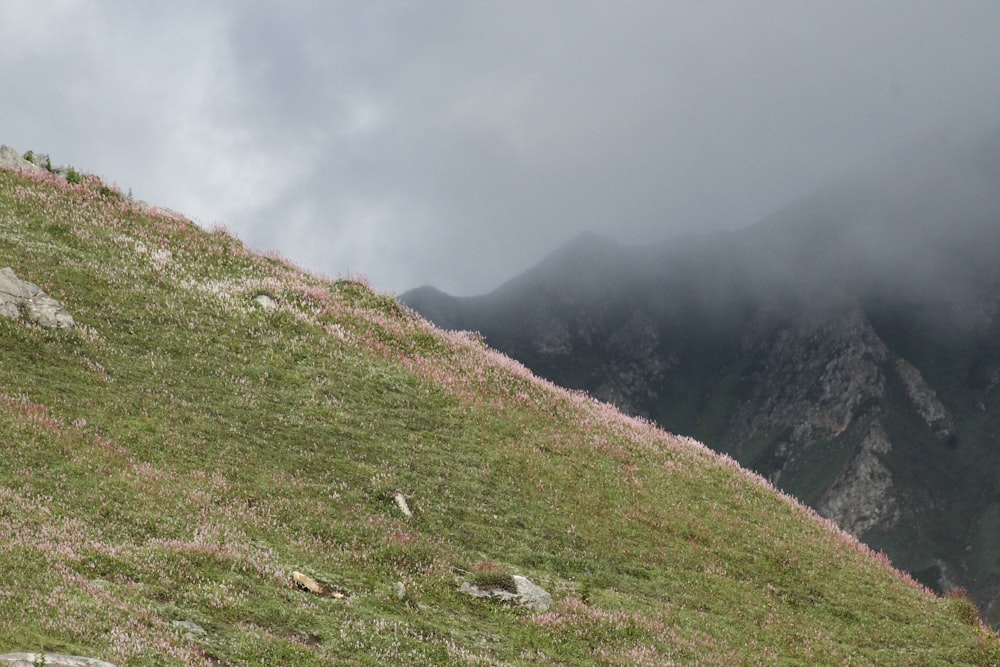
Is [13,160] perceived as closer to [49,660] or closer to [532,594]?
[532,594]

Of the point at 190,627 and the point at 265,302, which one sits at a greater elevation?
the point at 265,302

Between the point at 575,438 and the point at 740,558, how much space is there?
8062mm

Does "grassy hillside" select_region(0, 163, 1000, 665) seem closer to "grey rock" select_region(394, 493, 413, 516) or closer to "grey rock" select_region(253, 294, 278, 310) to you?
"grey rock" select_region(394, 493, 413, 516)

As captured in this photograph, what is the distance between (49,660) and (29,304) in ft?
64.8

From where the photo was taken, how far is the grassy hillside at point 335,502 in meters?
15.1

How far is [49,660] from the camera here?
9.73m

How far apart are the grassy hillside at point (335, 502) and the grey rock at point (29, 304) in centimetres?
63

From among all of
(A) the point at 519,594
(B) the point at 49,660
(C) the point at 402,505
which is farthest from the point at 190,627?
(C) the point at 402,505

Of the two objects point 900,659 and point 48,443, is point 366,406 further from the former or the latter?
point 900,659

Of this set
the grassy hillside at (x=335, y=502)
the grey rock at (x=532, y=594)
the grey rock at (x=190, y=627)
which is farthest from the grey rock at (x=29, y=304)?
Result: the grey rock at (x=532, y=594)

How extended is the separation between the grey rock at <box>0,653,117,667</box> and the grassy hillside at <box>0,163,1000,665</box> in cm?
55

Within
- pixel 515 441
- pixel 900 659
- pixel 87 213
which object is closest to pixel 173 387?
pixel 515 441

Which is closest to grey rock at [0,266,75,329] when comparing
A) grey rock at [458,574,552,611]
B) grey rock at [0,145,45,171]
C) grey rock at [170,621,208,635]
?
grey rock at [0,145,45,171]

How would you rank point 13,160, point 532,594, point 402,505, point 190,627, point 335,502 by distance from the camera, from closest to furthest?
1. point 190,627
2. point 532,594
3. point 335,502
4. point 402,505
5. point 13,160
